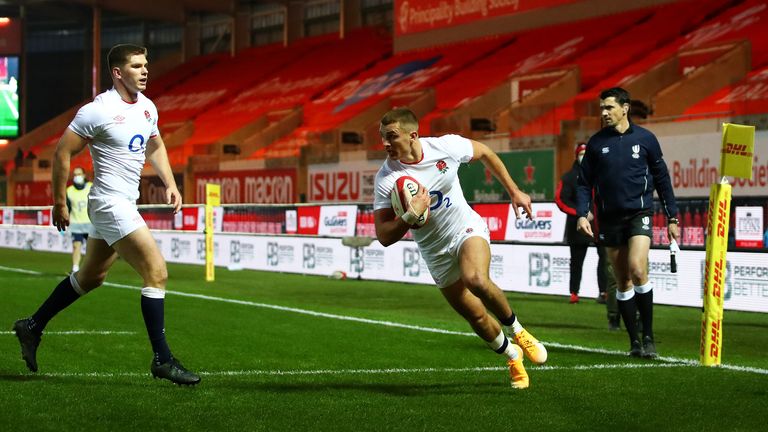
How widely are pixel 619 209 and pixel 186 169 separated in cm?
2947

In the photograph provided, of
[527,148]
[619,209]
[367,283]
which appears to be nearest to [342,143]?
[527,148]

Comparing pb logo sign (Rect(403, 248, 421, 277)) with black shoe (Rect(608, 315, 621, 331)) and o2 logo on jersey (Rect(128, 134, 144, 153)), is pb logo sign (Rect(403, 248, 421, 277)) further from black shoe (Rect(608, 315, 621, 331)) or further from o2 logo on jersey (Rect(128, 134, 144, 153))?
o2 logo on jersey (Rect(128, 134, 144, 153))

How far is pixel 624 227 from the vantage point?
10.0 metres

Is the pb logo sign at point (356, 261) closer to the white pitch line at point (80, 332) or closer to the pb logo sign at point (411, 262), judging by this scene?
the pb logo sign at point (411, 262)

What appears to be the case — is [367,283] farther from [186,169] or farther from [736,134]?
[186,169]

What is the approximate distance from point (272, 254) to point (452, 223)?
17526mm

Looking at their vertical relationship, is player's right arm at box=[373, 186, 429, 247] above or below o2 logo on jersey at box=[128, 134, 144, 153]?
below

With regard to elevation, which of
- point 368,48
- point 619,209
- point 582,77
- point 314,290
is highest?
point 368,48

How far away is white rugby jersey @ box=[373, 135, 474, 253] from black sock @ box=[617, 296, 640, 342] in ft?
8.96

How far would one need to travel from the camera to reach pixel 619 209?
10039 mm

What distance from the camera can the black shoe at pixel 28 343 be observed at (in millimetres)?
8539

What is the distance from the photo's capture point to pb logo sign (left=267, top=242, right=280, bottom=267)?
25125 millimetres

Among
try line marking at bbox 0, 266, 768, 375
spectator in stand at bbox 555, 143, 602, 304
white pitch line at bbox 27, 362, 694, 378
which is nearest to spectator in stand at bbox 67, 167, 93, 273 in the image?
try line marking at bbox 0, 266, 768, 375

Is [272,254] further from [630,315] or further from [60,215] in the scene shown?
[60,215]
